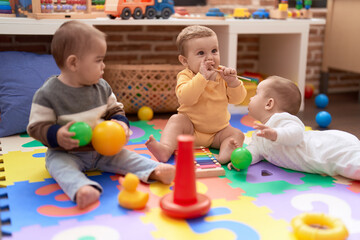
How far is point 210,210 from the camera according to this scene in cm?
104

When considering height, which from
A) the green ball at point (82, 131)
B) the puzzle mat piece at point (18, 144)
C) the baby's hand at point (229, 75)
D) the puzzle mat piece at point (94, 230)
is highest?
the baby's hand at point (229, 75)

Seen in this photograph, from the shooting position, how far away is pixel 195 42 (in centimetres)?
145

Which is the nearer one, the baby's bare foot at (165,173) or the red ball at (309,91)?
the baby's bare foot at (165,173)

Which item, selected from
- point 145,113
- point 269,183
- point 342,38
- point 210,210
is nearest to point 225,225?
point 210,210

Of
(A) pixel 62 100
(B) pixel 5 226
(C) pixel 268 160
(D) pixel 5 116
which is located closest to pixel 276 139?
(C) pixel 268 160

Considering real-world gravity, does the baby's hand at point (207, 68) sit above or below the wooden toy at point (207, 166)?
above

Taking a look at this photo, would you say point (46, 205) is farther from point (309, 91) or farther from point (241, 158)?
point (309, 91)

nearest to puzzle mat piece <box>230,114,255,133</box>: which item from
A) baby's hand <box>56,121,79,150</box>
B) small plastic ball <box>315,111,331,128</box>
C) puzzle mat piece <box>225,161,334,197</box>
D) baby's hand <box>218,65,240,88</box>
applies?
small plastic ball <box>315,111,331,128</box>

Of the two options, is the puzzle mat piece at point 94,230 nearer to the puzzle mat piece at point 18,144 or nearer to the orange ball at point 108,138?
the orange ball at point 108,138

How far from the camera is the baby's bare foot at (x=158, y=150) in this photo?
1.38 metres

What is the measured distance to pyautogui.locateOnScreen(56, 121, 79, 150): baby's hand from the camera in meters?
1.11

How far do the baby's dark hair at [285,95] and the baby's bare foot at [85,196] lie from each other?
690 millimetres

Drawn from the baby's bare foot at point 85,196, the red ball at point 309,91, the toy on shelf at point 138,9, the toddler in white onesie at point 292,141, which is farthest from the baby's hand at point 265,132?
the red ball at point 309,91

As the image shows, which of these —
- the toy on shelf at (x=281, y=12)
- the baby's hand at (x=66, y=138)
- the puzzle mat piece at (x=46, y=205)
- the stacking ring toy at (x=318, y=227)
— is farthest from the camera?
the toy on shelf at (x=281, y=12)
